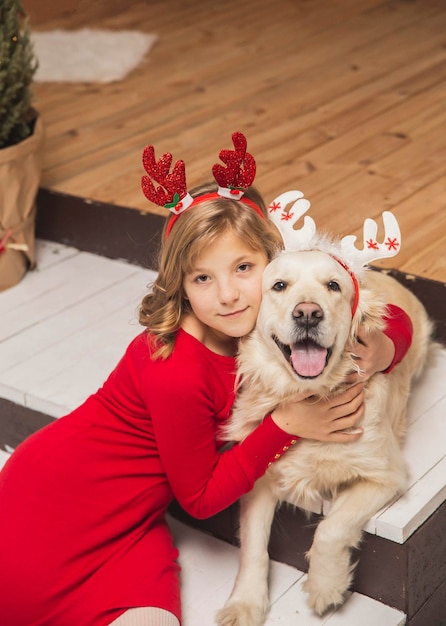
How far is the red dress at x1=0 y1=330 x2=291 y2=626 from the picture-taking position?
5.52ft

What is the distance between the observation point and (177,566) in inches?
73.4

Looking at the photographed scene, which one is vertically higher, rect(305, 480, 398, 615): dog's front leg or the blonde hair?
the blonde hair

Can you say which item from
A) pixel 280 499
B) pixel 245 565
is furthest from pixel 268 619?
pixel 280 499

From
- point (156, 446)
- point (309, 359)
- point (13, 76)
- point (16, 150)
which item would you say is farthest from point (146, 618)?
point (13, 76)

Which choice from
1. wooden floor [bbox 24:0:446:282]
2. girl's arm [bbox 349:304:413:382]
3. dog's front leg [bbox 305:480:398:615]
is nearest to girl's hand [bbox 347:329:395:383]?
girl's arm [bbox 349:304:413:382]

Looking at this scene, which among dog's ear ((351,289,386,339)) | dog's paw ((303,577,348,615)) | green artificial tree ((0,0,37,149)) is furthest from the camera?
green artificial tree ((0,0,37,149))

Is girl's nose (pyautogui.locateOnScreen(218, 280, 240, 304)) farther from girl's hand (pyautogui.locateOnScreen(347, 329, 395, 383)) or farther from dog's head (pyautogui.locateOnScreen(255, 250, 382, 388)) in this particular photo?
girl's hand (pyautogui.locateOnScreen(347, 329, 395, 383))

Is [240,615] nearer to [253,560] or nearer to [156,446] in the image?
[253,560]

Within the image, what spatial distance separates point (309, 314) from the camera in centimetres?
149

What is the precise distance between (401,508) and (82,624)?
0.60 metres

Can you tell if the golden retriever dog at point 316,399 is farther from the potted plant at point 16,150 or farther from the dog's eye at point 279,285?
the potted plant at point 16,150

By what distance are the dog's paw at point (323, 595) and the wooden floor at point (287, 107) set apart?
2.81 ft

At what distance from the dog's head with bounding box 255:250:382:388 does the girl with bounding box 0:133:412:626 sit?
60 mm

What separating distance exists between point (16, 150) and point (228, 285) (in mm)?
1250
